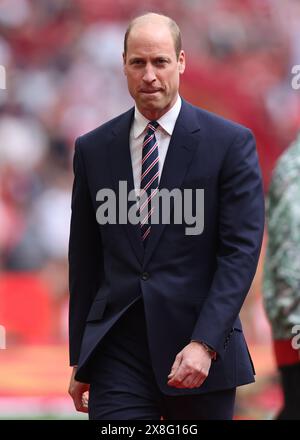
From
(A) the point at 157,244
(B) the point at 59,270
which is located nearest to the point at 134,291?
(A) the point at 157,244

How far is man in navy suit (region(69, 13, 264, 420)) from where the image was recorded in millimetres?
3912

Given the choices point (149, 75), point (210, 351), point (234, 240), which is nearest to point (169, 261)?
point (234, 240)

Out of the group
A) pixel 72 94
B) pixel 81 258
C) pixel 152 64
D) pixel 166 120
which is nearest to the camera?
pixel 152 64

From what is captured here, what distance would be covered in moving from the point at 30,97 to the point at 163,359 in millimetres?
5421

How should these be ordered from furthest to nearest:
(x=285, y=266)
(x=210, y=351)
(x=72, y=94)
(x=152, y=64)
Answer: (x=72, y=94)
(x=285, y=266)
(x=152, y=64)
(x=210, y=351)

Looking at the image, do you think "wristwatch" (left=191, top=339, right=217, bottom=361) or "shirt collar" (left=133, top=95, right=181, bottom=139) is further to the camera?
"shirt collar" (left=133, top=95, right=181, bottom=139)

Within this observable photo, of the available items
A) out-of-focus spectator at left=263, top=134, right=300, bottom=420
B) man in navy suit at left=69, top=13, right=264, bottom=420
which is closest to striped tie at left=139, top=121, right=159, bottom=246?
man in navy suit at left=69, top=13, right=264, bottom=420

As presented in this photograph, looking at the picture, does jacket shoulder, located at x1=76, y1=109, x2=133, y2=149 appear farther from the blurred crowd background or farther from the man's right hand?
the blurred crowd background

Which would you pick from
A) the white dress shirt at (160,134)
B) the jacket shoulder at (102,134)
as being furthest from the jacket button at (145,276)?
the jacket shoulder at (102,134)

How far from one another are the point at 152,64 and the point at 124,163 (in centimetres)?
35

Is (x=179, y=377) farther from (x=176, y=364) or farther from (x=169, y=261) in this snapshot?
(x=169, y=261)

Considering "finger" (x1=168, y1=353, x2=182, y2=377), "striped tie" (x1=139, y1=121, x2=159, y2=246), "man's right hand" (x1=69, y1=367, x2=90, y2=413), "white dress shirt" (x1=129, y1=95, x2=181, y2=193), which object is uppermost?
"white dress shirt" (x1=129, y1=95, x2=181, y2=193)

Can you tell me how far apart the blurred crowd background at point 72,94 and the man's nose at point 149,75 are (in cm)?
505

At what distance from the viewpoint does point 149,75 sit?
3910 millimetres
